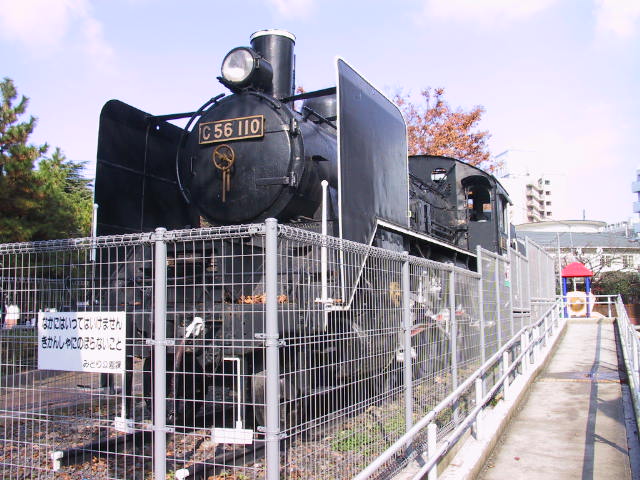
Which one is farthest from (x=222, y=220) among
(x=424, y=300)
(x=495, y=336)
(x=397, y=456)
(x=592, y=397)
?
(x=592, y=397)

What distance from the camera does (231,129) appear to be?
650cm

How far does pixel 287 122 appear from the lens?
20.5 feet

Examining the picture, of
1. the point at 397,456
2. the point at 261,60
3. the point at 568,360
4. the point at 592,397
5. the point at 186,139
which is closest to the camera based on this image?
the point at 397,456

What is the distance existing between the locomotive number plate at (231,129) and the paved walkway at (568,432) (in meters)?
3.97

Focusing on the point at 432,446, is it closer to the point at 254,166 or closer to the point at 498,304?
the point at 254,166

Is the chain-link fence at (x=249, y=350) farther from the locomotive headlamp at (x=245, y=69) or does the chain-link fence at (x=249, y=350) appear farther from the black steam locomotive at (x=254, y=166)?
the locomotive headlamp at (x=245, y=69)

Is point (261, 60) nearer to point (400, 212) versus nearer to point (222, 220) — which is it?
point (222, 220)

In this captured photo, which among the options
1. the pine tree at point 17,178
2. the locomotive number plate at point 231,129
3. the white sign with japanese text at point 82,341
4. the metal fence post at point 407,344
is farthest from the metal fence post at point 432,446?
the pine tree at point 17,178

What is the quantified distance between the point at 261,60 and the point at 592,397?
6329 mm

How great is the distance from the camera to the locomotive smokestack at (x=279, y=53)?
23.6ft

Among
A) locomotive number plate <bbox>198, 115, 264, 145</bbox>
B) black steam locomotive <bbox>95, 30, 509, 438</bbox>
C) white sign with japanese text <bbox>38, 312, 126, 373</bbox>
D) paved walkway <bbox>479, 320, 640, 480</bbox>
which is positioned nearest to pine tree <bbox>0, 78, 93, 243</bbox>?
black steam locomotive <bbox>95, 30, 509, 438</bbox>

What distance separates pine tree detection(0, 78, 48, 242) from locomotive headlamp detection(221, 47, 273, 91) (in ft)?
19.6

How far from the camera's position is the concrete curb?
4797 millimetres

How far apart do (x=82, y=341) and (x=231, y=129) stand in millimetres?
3349
